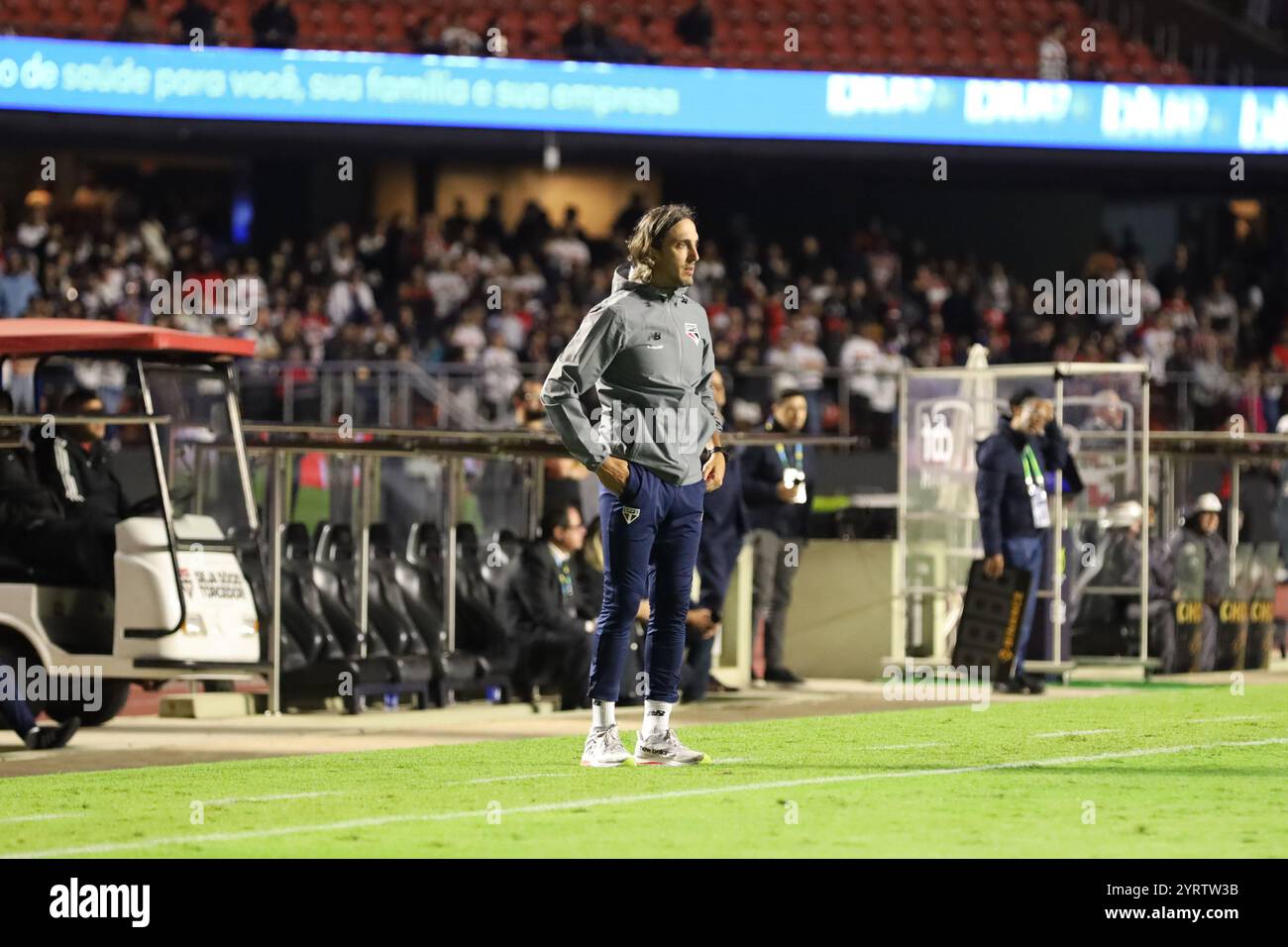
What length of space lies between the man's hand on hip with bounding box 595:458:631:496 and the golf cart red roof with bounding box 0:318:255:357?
399 centimetres

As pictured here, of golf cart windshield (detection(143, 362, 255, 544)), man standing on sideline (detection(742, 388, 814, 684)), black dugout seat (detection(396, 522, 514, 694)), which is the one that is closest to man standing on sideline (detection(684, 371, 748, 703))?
man standing on sideline (detection(742, 388, 814, 684))

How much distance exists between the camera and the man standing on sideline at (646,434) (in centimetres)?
915

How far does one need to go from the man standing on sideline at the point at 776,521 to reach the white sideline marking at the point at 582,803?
5986 mm

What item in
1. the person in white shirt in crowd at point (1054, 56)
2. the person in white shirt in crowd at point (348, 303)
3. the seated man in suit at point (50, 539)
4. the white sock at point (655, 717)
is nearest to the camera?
the white sock at point (655, 717)

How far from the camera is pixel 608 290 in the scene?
3080cm

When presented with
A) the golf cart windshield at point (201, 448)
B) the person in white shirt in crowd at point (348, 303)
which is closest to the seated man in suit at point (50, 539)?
the golf cart windshield at point (201, 448)

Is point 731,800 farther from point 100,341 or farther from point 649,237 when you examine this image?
point 100,341

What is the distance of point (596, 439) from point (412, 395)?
51.9 ft

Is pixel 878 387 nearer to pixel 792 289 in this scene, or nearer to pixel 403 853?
pixel 792 289

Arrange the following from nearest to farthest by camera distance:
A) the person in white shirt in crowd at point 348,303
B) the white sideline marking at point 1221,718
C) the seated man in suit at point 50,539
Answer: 1. the seated man in suit at point 50,539
2. the white sideline marking at point 1221,718
3. the person in white shirt in crowd at point 348,303

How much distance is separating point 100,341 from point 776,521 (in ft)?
20.6

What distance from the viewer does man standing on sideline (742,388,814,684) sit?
16625 millimetres

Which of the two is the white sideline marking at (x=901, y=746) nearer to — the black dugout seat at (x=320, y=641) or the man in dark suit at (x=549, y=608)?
the man in dark suit at (x=549, y=608)

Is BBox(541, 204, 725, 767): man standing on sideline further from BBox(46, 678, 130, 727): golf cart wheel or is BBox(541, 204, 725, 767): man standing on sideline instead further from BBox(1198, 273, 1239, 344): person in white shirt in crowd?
BBox(1198, 273, 1239, 344): person in white shirt in crowd
